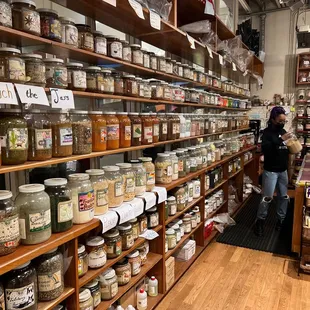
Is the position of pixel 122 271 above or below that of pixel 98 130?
below

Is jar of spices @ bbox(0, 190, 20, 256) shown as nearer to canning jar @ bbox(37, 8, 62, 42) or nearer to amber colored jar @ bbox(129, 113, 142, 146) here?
canning jar @ bbox(37, 8, 62, 42)

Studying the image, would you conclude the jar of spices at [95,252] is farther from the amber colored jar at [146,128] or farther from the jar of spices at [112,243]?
the amber colored jar at [146,128]

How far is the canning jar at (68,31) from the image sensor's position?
1.43 meters

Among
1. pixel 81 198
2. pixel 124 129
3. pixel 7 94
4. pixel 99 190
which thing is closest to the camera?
pixel 7 94

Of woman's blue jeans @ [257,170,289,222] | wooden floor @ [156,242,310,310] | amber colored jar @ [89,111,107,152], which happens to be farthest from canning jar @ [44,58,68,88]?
woman's blue jeans @ [257,170,289,222]

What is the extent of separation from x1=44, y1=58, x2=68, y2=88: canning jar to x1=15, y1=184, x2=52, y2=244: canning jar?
470 mm

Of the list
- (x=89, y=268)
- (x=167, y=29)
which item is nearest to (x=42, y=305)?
(x=89, y=268)

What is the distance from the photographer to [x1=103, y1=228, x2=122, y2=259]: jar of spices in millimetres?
1727

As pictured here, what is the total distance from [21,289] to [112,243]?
63 centimetres

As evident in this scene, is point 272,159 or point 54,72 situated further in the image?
point 272,159

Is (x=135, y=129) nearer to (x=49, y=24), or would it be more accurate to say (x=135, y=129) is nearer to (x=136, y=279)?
(x=49, y=24)

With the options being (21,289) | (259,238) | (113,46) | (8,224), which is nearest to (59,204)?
(8,224)

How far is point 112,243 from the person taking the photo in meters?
1.73

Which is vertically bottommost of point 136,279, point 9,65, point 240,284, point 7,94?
point 240,284
